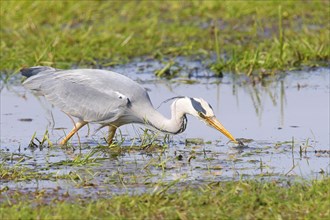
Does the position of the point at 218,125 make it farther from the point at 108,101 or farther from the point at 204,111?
the point at 108,101

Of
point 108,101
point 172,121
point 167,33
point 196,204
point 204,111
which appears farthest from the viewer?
point 167,33

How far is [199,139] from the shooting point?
8.52m

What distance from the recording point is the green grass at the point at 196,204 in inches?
231

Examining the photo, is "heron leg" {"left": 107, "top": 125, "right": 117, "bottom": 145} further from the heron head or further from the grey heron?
the heron head

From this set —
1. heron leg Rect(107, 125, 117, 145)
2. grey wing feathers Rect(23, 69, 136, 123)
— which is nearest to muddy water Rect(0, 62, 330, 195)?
heron leg Rect(107, 125, 117, 145)

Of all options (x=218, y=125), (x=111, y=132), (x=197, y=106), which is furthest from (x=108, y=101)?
(x=218, y=125)

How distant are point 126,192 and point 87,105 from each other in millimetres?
2329

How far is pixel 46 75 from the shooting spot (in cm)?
880

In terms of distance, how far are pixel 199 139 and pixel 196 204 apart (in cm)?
245

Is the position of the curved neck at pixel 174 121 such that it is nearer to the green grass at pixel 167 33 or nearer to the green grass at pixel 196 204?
the green grass at pixel 196 204

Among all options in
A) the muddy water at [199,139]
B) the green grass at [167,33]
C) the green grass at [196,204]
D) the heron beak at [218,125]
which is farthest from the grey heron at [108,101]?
the green grass at [167,33]

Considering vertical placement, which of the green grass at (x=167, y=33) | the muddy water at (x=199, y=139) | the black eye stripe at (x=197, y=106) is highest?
the green grass at (x=167, y=33)

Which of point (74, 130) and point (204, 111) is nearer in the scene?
point (204, 111)

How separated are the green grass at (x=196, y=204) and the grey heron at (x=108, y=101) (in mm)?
1701
